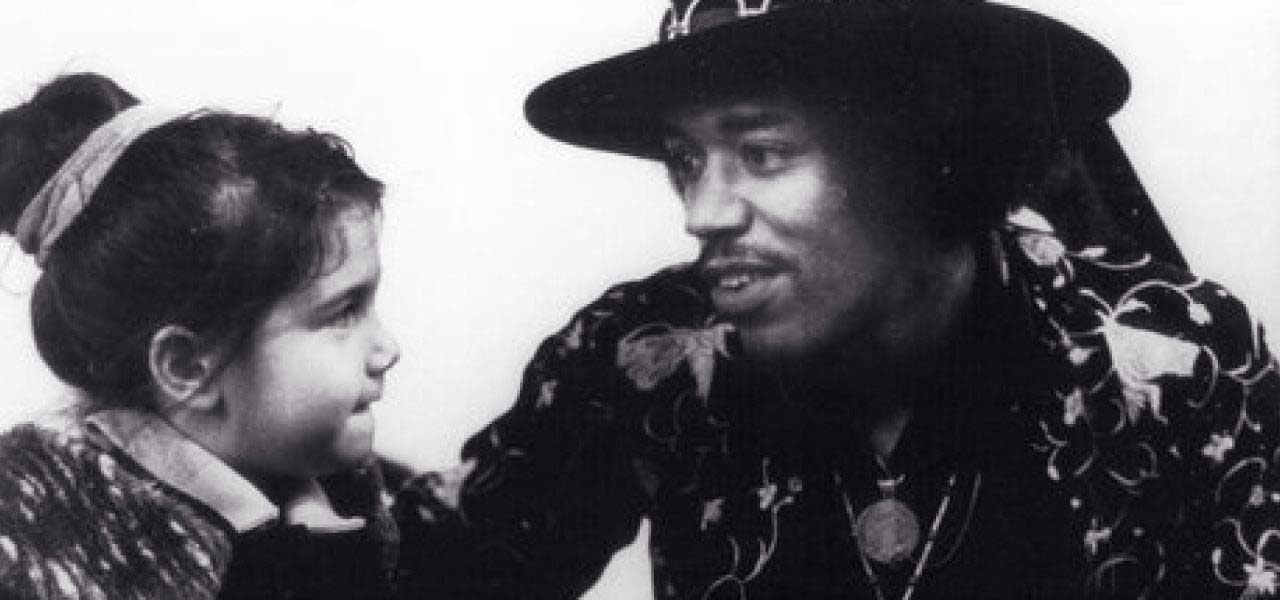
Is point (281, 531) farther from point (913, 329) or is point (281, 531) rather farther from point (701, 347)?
point (913, 329)

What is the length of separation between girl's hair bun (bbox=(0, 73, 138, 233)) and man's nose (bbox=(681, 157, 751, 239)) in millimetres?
471

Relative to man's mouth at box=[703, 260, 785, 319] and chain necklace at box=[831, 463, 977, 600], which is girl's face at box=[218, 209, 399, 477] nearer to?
man's mouth at box=[703, 260, 785, 319]

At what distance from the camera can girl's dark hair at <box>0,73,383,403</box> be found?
4.25 feet

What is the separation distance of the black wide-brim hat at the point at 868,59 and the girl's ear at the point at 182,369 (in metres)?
0.39

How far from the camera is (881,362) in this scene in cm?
147

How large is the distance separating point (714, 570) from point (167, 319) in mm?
522

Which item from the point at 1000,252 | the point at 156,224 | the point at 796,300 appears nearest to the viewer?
the point at 156,224

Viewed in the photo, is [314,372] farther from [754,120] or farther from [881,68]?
[881,68]

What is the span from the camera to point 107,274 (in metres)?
1.29

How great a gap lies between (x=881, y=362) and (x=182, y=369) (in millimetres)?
573

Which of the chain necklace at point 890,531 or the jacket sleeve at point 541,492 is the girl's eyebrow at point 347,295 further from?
the chain necklace at point 890,531

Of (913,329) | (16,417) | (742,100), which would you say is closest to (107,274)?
(16,417)

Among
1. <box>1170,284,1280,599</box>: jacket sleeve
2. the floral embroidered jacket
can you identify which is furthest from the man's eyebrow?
<box>1170,284,1280,599</box>: jacket sleeve

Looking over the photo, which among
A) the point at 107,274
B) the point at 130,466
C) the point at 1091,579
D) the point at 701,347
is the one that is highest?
the point at 107,274
